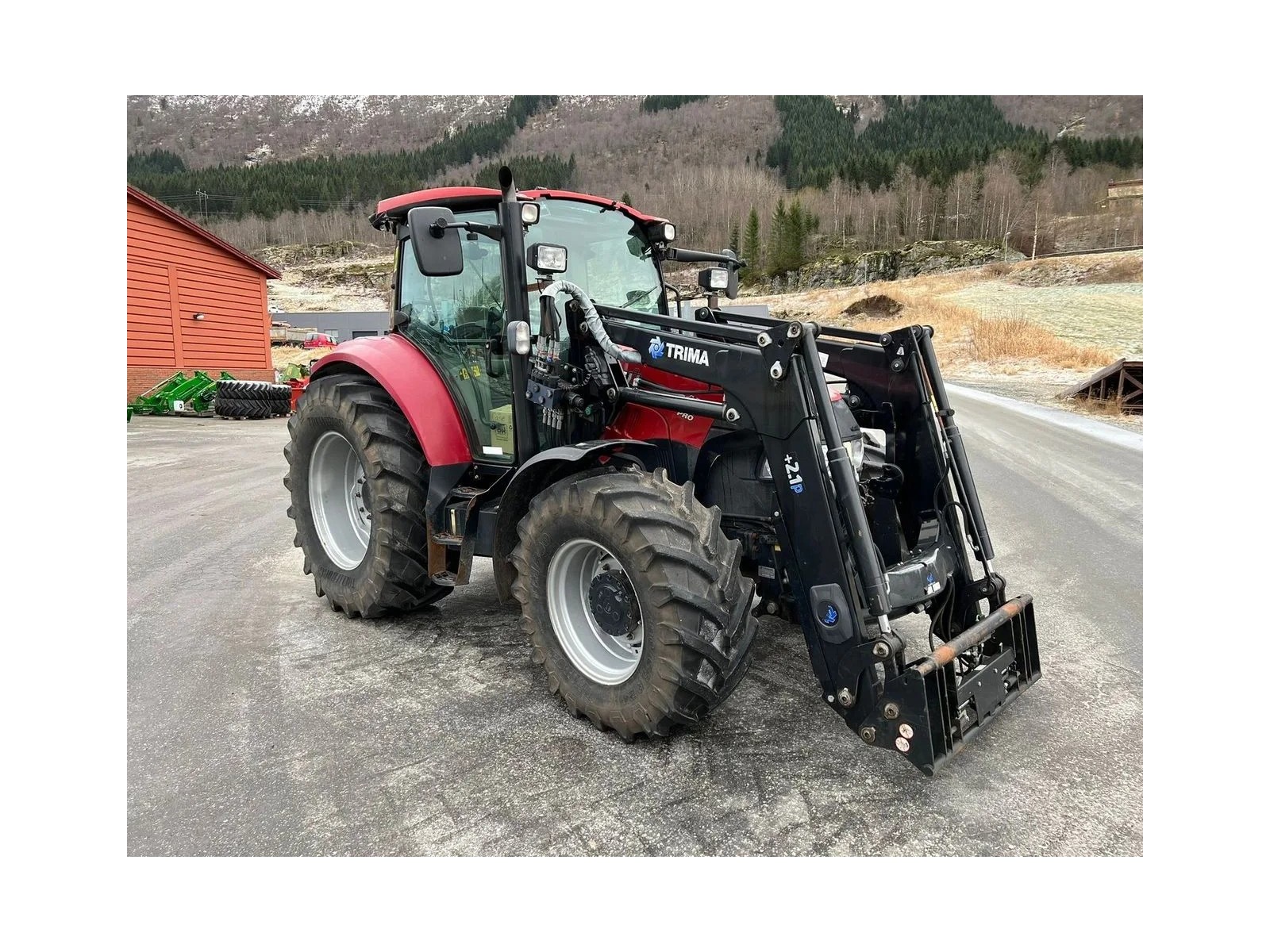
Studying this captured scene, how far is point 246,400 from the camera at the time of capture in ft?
56.8

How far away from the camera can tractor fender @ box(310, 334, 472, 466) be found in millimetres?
4289

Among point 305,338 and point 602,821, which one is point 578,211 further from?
point 305,338

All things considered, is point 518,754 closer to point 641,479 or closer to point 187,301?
point 641,479

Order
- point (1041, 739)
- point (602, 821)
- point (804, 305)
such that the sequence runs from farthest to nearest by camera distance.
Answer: point (804, 305) < point (1041, 739) < point (602, 821)

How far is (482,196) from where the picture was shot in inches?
156

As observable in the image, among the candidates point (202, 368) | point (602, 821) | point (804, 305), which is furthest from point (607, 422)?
point (804, 305)

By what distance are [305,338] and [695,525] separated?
138ft

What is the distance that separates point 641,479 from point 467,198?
6.62ft

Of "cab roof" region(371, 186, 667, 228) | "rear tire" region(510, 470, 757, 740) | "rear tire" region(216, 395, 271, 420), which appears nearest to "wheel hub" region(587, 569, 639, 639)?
"rear tire" region(510, 470, 757, 740)

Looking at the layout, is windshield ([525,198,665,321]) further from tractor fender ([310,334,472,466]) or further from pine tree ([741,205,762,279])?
pine tree ([741,205,762,279])

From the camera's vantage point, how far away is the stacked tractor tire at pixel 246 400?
17.2 meters

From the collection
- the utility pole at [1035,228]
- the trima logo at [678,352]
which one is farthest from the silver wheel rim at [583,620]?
the utility pole at [1035,228]

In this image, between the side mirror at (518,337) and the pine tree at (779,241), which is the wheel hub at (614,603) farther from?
the pine tree at (779,241)

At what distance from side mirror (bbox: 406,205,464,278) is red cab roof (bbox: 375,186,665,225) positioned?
1.46 feet
